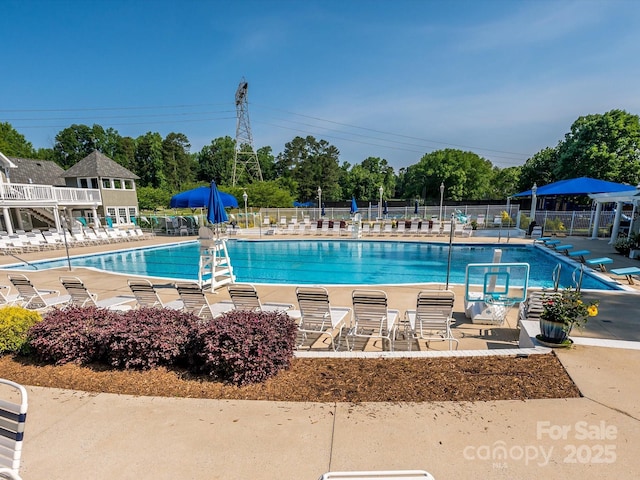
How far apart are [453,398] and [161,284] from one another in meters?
9.03

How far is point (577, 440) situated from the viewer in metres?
2.58

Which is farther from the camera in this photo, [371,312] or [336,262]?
[336,262]

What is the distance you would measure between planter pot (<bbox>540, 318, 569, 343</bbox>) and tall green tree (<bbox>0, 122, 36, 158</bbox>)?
5256cm

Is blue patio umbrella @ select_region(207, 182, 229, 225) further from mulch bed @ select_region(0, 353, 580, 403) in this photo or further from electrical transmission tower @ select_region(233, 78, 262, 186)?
electrical transmission tower @ select_region(233, 78, 262, 186)

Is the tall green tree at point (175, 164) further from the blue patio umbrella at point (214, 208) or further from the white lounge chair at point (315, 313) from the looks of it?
the white lounge chair at point (315, 313)

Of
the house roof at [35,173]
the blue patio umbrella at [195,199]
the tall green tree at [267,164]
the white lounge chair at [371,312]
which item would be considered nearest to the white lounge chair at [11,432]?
the white lounge chair at [371,312]

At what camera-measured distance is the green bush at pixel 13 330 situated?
4402mm

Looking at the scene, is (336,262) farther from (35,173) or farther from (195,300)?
(35,173)

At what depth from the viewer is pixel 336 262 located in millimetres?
15094

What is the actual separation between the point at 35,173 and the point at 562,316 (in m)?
37.4

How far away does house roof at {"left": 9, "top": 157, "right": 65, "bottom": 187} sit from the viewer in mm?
26147

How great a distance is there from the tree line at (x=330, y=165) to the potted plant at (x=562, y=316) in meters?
31.5

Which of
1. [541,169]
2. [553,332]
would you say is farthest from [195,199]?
[541,169]

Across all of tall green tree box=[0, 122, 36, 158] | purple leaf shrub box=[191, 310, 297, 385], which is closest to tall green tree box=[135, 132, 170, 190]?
tall green tree box=[0, 122, 36, 158]
